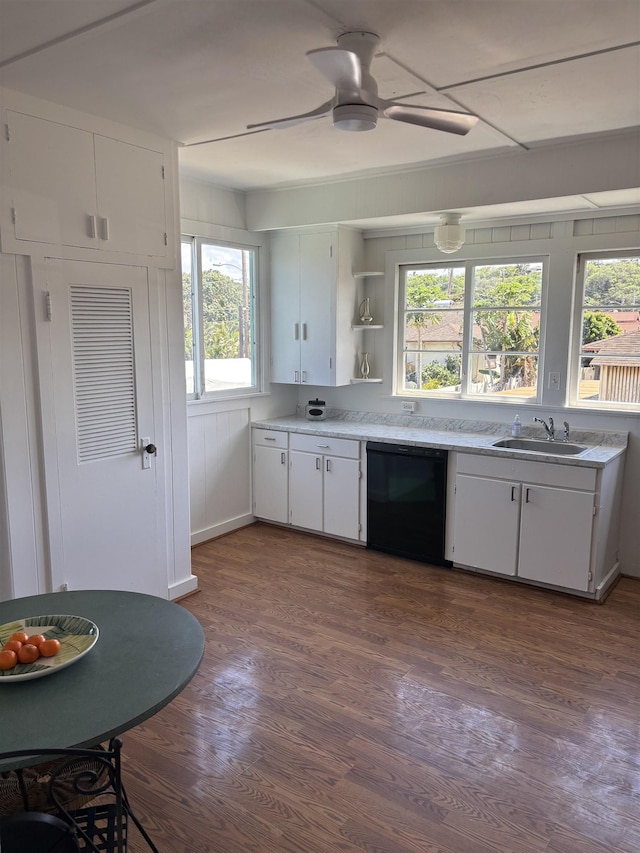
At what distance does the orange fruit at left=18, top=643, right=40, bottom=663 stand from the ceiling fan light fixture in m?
1.92

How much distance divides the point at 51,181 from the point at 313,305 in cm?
234

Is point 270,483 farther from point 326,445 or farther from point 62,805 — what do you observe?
point 62,805

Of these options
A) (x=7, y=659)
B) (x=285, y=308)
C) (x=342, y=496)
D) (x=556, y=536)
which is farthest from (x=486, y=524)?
(x=7, y=659)

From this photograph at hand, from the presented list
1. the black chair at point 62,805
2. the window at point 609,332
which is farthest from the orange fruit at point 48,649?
the window at point 609,332

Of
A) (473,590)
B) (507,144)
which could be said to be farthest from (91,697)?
(507,144)

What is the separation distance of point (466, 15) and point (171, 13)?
936 millimetres

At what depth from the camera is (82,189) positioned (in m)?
3.03

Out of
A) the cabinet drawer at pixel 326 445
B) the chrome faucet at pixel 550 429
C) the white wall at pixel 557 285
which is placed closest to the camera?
the white wall at pixel 557 285

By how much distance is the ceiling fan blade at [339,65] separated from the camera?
1.91 m

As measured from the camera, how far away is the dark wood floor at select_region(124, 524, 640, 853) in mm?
2115

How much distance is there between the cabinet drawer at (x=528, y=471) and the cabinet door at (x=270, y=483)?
1481 mm

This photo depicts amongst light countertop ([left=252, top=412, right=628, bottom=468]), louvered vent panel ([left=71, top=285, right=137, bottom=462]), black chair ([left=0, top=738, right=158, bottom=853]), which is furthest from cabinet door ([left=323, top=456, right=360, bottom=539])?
black chair ([left=0, top=738, right=158, bottom=853])

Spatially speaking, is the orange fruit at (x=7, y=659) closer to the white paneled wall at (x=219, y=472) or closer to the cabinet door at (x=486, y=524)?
the white paneled wall at (x=219, y=472)

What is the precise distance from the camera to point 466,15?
200 centimetres
